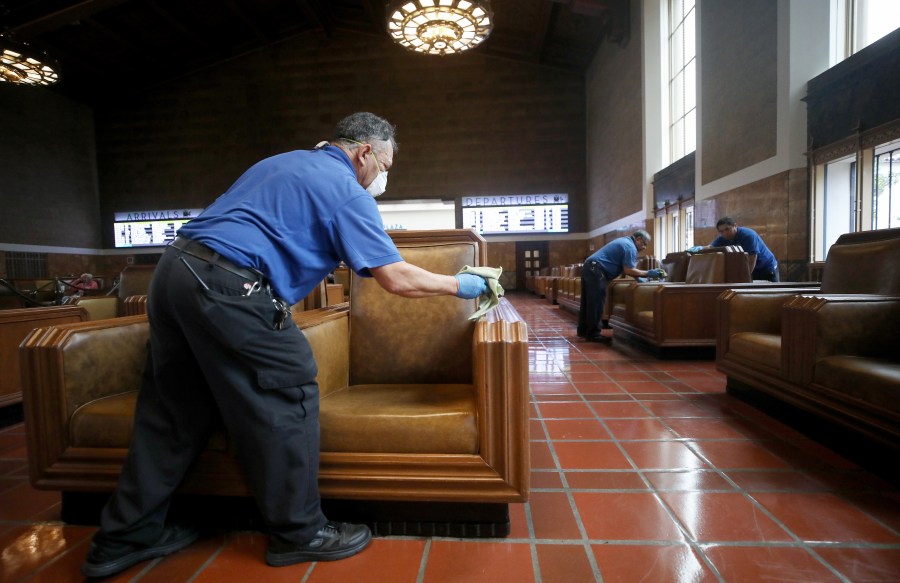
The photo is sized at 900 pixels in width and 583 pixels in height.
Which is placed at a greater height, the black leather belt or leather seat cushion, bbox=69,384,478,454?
the black leather belt

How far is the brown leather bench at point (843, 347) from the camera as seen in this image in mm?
1729

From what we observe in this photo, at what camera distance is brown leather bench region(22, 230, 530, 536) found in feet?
4.33

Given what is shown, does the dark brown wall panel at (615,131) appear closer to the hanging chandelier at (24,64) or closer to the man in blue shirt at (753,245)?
the man in blue shirt at (753,245)

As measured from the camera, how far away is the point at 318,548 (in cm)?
129

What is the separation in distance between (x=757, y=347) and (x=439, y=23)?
8.31m

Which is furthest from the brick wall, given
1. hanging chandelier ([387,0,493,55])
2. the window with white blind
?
the window with white blind

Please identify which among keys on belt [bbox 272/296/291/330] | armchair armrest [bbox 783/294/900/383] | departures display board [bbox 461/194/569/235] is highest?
departures display board [bbox 461/194/569/235]

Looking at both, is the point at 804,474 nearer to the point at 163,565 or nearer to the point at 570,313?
the point at 163,565

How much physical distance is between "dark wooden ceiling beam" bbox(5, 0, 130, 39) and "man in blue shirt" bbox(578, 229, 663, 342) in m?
11.5

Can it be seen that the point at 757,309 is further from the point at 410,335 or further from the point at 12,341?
the point at 12,341

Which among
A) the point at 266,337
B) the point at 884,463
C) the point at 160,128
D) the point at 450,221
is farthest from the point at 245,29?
the point at 884,463

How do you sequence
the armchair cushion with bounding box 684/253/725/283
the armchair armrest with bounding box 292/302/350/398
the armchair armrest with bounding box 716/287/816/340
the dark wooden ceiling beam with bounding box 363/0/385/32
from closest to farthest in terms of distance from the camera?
1. the armchair armrest with bounding box 292/302/350/398
2. the armchair armrest with bounding box 716/287/816/340
3. the armchair cushion with bounding box 684/253/725/283
4. the dark wooden ceiling beam with bounding box 363/0/385/32

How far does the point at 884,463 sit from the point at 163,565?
2.58m

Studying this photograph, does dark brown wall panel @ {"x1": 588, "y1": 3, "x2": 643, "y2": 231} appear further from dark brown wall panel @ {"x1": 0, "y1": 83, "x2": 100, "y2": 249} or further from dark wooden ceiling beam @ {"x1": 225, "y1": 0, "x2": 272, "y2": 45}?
dark brown wall panel @ {"x1": 0, "y1": 83, "x2": 100, "y2": 249}
